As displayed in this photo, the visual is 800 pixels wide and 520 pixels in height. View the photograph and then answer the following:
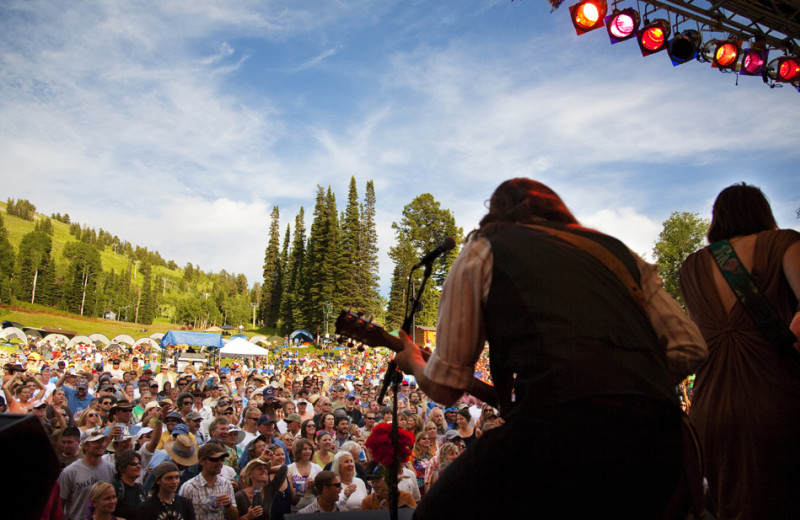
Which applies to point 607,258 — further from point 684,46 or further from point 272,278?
point 272,278

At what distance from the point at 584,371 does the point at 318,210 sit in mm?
71016

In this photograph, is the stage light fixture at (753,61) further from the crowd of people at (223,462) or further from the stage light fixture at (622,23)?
the crowd of people at (223,462)

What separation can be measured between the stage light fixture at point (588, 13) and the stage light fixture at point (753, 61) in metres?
2.24

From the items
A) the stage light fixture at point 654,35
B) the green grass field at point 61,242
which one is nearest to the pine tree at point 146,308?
the green grass field at point 61,242

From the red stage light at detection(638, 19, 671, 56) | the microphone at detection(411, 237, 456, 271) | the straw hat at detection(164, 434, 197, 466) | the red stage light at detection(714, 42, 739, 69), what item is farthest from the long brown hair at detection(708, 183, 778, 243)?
the red stage light at detection(714, 42, 739, 69)

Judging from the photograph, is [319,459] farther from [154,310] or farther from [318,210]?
[154,310]

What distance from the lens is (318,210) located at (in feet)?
234

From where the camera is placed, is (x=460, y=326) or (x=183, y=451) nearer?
(x=460, y=326)

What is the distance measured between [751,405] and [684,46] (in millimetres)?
6572

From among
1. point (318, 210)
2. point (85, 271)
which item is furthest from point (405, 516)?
point (85, 271)

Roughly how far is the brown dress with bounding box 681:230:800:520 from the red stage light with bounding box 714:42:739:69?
6.38 meters

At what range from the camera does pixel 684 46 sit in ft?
23.5

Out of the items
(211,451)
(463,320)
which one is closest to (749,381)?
(463,320)

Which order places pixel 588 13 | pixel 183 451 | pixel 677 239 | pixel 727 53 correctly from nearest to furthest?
pixel 183 451 < pixel 588 13 < pixel 727 53 < pixel 677 239
